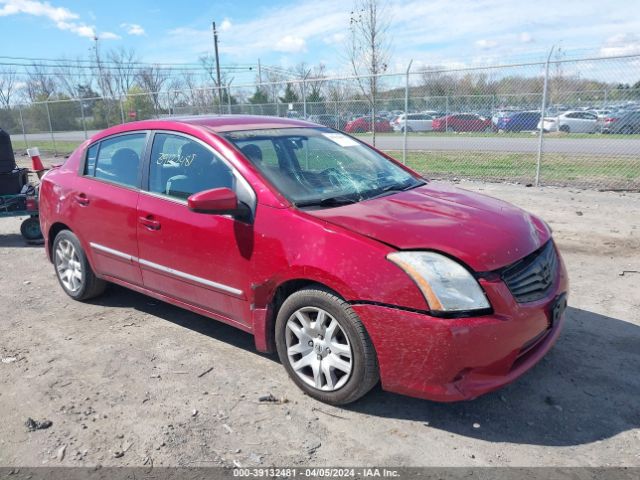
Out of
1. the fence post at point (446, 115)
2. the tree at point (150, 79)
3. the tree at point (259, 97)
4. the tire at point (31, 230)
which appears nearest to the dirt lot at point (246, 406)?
the tire at point (31, 230)

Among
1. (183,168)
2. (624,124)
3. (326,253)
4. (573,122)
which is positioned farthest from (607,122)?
(326,253)

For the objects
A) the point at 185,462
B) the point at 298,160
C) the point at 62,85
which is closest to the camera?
the point at 185,462

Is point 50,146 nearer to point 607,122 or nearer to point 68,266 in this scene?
point 68,266

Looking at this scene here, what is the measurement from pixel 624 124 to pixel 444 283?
35.9 feet

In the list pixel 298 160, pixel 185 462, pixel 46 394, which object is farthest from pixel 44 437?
pixel 298 160

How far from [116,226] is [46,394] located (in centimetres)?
138

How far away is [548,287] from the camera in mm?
2986

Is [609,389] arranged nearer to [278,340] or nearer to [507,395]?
[507,395]

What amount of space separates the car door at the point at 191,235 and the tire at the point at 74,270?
0.93 metres

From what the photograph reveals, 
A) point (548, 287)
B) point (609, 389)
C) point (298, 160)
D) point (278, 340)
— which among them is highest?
point (298, 160)

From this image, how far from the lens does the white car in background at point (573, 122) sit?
1198 cm

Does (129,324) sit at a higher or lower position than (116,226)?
lower

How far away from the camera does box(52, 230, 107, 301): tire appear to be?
182 inches

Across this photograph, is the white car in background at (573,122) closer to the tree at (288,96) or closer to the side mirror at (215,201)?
the tree at (288,96)
